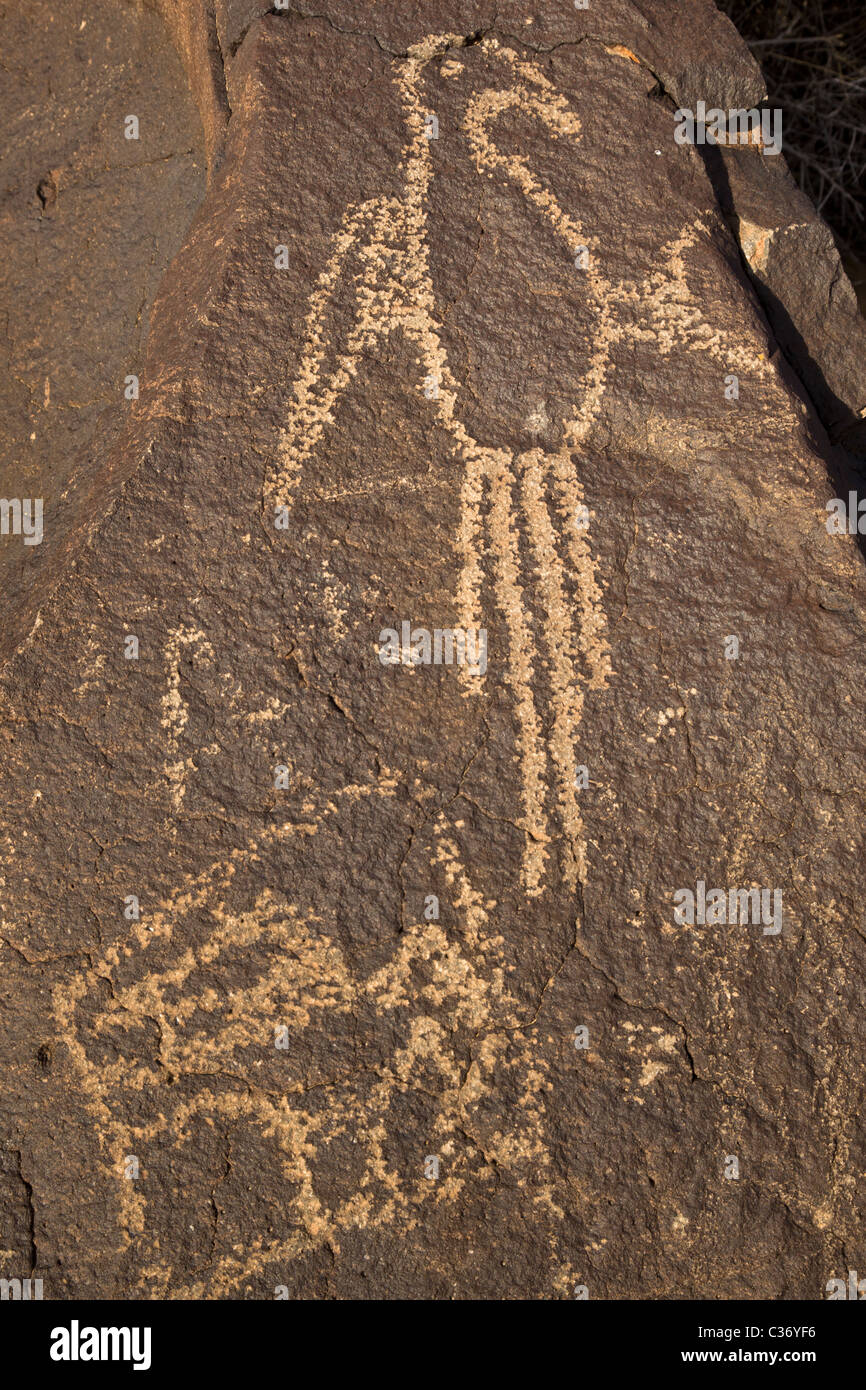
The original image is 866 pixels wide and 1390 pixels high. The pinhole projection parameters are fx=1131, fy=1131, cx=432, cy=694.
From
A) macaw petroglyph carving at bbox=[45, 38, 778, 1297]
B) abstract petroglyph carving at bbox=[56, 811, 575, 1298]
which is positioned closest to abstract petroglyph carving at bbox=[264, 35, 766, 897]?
macaw petroglyph carving at bbox=[45, 38, 778, 1297]

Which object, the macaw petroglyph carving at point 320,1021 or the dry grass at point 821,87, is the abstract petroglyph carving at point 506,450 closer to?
the macaw petroglyph carving at point 320,1021

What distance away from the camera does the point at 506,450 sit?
1696mm

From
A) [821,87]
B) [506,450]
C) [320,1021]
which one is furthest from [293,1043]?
[821,87]

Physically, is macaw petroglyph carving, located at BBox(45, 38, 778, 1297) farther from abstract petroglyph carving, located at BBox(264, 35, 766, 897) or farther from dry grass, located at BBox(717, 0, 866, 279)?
dry grass, located at BBox(717, 0, 866, 279)

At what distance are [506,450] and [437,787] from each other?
1.70 feet

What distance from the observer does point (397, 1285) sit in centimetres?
151

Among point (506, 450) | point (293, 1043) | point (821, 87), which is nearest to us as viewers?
point (293, 1043)

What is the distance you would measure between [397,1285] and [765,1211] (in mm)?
511

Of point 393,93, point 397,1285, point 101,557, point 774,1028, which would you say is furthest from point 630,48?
point 397,1285

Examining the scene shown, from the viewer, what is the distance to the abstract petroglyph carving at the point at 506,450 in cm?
161

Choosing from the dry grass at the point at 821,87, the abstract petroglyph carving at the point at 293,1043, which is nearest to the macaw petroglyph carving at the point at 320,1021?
the abstract petroglyph carving at the point at 293,1043

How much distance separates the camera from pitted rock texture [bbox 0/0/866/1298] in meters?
1.51

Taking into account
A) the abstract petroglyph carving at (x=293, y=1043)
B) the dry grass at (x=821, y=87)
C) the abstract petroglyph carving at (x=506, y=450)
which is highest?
the dry grass at (x=821, y=87)

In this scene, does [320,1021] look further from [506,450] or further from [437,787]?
[506,450]
